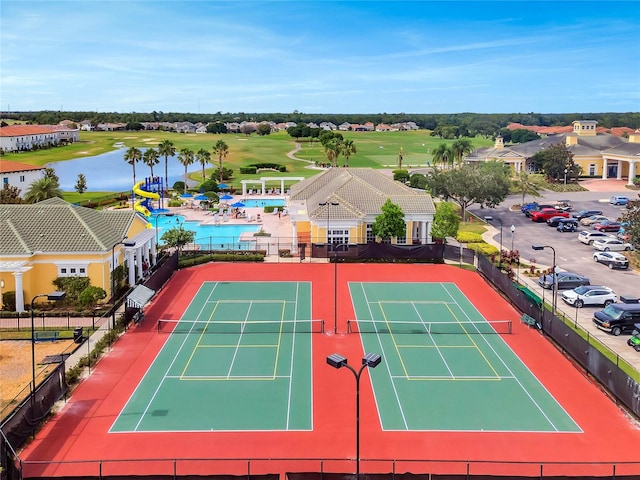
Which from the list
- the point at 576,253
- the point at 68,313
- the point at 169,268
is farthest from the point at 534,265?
the point at 68,313

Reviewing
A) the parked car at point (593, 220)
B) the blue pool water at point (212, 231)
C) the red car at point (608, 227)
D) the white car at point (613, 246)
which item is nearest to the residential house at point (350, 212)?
the blue pool water at point (212, 231)

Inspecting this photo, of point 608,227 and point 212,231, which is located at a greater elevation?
point 608,227

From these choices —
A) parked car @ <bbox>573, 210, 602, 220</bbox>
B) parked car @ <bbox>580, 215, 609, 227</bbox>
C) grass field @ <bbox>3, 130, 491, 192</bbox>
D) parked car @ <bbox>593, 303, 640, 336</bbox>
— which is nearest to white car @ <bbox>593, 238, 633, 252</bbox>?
parked car @ <bbox>580, 215, 609, 227</bbox>

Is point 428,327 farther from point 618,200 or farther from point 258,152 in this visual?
point 258,152

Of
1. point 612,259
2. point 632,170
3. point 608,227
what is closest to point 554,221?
point 608,227

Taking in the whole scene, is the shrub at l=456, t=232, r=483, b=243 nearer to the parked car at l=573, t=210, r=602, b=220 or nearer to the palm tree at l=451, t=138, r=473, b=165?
the parked car at l=573, t=210, r=602, b=220

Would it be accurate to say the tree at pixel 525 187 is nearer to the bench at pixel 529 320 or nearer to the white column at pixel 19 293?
the bench at pixel 529 320
